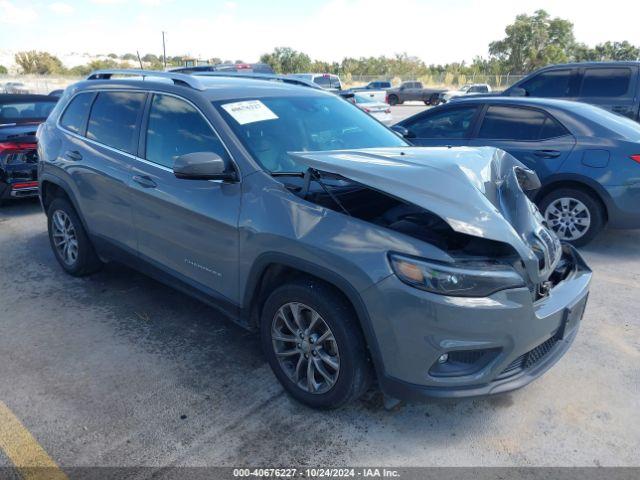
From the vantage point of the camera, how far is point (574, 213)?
5613 millimetres

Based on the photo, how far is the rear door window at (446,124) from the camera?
250 inches

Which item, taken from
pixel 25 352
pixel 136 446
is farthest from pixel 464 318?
pixel 25 352

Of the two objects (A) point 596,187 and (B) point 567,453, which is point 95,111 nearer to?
(B) point 567,453

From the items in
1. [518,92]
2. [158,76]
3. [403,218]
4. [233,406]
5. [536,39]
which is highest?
[536,39]

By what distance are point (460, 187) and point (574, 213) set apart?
3651 millimetres

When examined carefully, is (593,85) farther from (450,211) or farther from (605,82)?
(450,211)

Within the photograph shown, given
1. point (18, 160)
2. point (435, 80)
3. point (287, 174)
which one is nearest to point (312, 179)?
point (287, 174)

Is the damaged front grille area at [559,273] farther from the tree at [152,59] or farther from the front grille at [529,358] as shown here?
the tree at [152,59]

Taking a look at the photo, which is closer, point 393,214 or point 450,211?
point 450,211

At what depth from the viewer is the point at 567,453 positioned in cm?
261

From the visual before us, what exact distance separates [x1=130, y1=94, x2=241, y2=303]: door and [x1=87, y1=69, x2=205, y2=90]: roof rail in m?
0.14

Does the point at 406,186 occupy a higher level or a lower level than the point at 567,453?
higher

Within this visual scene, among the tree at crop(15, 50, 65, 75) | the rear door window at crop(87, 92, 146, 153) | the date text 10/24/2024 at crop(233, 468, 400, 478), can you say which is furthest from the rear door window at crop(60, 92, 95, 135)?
the tree at crop(15, 50, 65, 75)

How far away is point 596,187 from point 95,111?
16.2 feet
